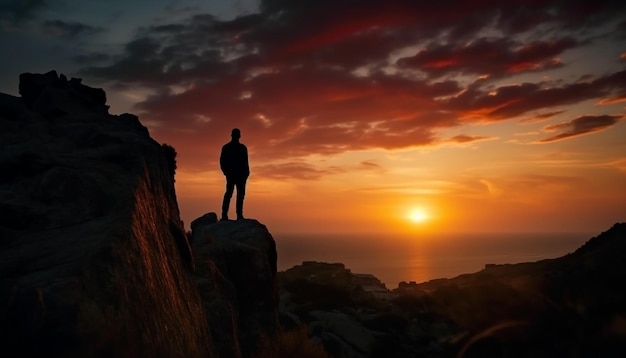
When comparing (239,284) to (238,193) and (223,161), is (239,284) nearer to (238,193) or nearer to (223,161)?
(238,193)

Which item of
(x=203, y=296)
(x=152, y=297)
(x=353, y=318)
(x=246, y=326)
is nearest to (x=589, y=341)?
(x=353, y=318)

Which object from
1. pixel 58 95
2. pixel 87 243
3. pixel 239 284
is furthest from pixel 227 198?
pixel 87 243

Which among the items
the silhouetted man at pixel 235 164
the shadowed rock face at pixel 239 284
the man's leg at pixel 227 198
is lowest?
the shadowed rock face at pixel 239 284

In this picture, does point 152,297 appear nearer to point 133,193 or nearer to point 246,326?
point 133,193

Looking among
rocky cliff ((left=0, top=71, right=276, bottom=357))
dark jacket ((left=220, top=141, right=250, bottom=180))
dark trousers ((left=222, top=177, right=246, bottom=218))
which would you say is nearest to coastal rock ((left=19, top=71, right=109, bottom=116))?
rocky cliff ((left=0, top=71, right=276, bottom=357))

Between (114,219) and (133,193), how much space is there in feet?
2.99

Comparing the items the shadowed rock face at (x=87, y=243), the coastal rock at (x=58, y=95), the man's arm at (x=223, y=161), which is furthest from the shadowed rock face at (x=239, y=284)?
the coastal rock at (x=58, y=95)

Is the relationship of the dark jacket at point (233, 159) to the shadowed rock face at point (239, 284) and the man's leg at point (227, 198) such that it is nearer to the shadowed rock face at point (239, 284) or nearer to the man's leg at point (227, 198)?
the man's leg at point (227, 198)

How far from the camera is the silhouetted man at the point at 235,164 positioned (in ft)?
56.7

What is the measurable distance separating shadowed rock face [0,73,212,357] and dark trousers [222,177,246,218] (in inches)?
280

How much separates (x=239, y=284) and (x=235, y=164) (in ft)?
18.5

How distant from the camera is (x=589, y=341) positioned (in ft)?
55.9

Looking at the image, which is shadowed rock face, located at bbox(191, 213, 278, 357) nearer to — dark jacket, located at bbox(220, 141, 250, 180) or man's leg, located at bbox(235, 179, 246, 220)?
man's leg, located at bbox(235, 179, 246, 220)

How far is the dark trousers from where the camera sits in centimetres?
1748
